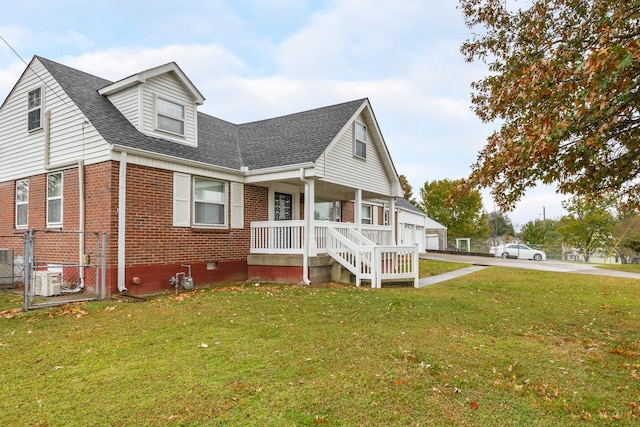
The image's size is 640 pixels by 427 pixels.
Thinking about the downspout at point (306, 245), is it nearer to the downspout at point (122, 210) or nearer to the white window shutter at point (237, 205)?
the white window shutter at point (237, 205)

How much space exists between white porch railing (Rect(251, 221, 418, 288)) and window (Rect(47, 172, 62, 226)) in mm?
5489

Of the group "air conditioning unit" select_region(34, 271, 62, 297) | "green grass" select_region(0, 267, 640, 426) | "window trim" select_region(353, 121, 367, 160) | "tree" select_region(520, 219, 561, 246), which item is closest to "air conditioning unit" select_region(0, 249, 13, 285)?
"air conditioning unit" select_region(34, 271, 62, 297)

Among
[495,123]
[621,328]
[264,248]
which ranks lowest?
[621,328]

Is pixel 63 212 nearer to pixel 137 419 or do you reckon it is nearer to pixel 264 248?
pixel 264 248

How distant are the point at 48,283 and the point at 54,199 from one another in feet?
9.15

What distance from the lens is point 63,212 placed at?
35.3 feet

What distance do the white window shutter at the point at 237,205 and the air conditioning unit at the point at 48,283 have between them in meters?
4.83

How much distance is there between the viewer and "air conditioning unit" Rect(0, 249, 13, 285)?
36.9 feet

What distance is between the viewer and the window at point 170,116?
11.5 meters

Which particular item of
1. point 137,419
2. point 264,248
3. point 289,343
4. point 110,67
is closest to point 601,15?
point 289,343

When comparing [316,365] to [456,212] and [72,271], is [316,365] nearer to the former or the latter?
[72,271]

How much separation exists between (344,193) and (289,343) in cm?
1180

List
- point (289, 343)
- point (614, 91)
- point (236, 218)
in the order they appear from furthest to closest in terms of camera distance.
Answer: point (236, 218) < point (289, 343) < point (614, 91)

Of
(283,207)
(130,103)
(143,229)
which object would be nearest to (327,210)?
(283,207)
